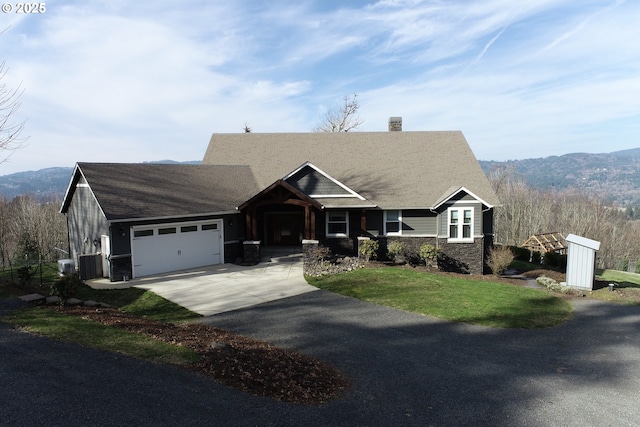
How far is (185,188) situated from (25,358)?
44.9 feet

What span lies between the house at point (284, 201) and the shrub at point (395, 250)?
2.07 feet

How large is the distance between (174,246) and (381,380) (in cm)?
1369

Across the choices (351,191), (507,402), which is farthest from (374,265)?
(507,402)

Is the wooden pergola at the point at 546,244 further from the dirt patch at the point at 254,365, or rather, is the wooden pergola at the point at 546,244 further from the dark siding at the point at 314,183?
the dirt patch at the point at 254,365

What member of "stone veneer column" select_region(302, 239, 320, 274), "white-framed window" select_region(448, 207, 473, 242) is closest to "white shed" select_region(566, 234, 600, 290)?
"white-framed window" select_region(448, 207, 473, 242)

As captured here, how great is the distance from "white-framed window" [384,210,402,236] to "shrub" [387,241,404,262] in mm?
748

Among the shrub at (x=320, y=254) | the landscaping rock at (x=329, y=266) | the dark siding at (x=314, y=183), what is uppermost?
the dark siding at (x=314, y=183)

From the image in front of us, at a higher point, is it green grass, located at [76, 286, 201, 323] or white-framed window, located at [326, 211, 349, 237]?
white-framed window, located at [326, 211, 349, 237]

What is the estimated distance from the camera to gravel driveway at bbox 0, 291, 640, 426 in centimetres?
601

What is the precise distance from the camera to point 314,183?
2136cm

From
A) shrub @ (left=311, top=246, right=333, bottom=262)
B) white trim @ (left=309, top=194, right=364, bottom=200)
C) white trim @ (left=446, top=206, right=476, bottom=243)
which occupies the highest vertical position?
white trim @ (left=309, top=194, right=364, bottom=200)

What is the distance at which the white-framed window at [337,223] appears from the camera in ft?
71.4

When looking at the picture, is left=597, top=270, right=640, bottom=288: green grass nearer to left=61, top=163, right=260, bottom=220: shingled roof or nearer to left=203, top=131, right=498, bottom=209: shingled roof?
left=203, top=131, right=498, bottom=209: shingled roof

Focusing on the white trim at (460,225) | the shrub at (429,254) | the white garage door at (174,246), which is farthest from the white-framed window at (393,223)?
the white garage door at (174,246)
